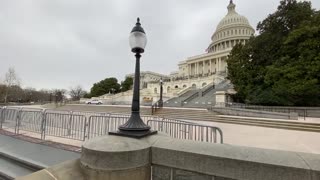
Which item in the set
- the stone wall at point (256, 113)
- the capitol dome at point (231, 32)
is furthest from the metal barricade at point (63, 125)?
the capitol dome at point (231, 32)

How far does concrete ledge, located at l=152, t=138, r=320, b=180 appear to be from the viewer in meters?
2.48

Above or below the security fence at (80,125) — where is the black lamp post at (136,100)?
above

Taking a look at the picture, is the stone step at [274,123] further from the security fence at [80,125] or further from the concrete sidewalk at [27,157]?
the concrete sidewalk at [27,157]

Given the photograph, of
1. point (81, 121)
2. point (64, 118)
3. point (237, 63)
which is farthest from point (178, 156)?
point (237, 63)

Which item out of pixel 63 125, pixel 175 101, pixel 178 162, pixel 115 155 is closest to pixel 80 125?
pixel 63 125

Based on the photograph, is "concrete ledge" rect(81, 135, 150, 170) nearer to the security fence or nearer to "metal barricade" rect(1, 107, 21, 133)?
the security fence

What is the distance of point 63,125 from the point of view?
365 inches

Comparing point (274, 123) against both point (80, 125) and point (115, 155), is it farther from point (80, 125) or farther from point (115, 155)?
point (115, 155)

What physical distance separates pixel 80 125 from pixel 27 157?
3.44 meters

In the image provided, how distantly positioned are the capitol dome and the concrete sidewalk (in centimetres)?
8446

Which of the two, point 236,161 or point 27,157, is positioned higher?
point 236,161

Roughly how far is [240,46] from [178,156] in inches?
1321

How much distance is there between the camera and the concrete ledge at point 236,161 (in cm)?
248

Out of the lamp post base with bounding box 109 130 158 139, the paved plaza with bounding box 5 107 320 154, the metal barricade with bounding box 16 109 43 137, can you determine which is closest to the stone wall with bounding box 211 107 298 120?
the paved plaza with bounding box 5 107 320 154
